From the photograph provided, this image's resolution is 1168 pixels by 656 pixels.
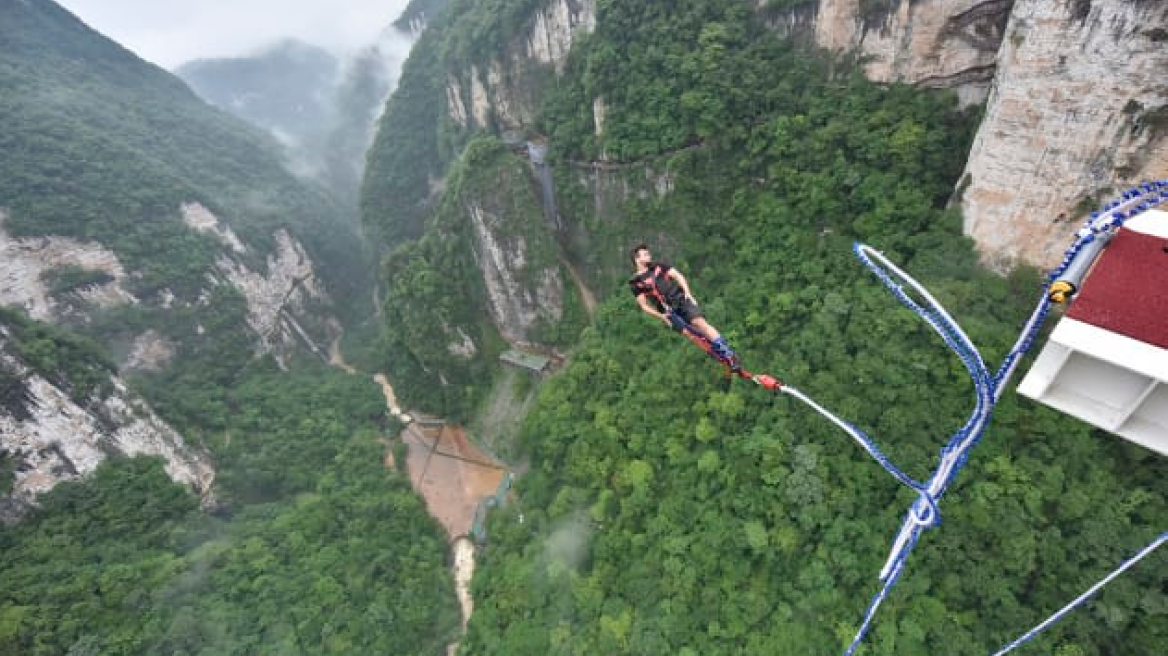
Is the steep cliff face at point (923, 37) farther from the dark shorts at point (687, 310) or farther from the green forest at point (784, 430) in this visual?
the dark shorts at point (687, 310)

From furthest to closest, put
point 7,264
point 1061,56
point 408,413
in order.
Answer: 1. point 408,413
2. point 7,264
3. point 1061,56

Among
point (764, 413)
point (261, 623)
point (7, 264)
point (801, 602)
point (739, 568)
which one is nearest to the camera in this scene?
point (801, 602)

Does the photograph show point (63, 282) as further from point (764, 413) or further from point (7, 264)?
point (764, 413)

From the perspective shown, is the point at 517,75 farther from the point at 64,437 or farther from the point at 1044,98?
the point at 64,437

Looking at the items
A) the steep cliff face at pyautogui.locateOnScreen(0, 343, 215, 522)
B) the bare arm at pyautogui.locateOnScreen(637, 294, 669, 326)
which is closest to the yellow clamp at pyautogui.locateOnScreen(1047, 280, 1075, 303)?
the bare arm at pyautogui.locateOnScreen(637, 294, 669, 326)

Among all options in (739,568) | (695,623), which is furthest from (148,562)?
(739,568)

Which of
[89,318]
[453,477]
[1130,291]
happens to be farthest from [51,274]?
[1130,291]
